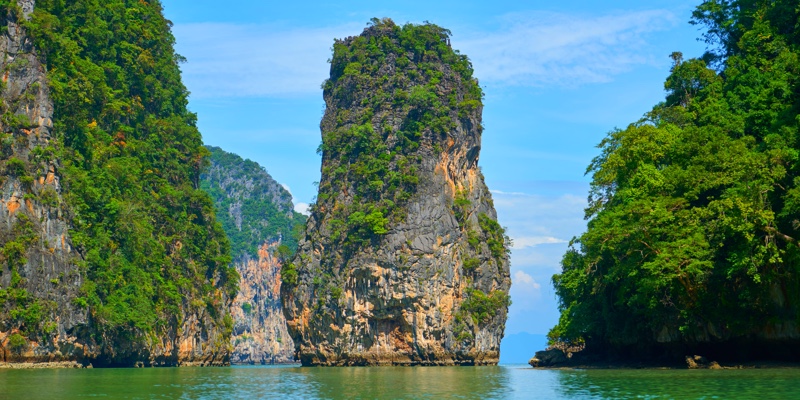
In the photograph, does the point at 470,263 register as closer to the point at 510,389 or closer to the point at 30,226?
the point at 30,226

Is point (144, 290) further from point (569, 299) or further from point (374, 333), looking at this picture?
point (569, 299)

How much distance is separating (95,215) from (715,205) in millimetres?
35907

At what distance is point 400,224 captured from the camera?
62.5 m

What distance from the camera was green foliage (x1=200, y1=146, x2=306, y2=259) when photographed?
140500 millimetres

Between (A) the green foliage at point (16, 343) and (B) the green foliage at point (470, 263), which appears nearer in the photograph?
(A) the green foliage at point (16, 343)

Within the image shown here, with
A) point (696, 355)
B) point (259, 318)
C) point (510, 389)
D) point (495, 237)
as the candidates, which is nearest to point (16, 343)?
point (510, 389)

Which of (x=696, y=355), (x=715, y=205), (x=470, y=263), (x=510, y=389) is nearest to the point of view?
(x=510, y=389)

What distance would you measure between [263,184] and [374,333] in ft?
308

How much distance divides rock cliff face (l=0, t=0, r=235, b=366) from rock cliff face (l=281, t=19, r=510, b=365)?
8557 millimetres

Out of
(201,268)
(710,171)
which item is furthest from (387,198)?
(710,171)

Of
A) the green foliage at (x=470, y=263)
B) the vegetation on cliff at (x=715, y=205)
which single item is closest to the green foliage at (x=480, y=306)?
the green foliage at (x=470, y=263)

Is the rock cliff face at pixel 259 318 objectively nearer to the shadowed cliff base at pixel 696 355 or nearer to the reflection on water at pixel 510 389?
the shadowed cliff base at pixel 696 355

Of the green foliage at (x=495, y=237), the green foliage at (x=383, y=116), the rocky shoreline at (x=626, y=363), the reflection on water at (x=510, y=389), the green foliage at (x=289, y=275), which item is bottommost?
the reflection on water at (x=510, y=389)

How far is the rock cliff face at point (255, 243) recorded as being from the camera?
126688mm
